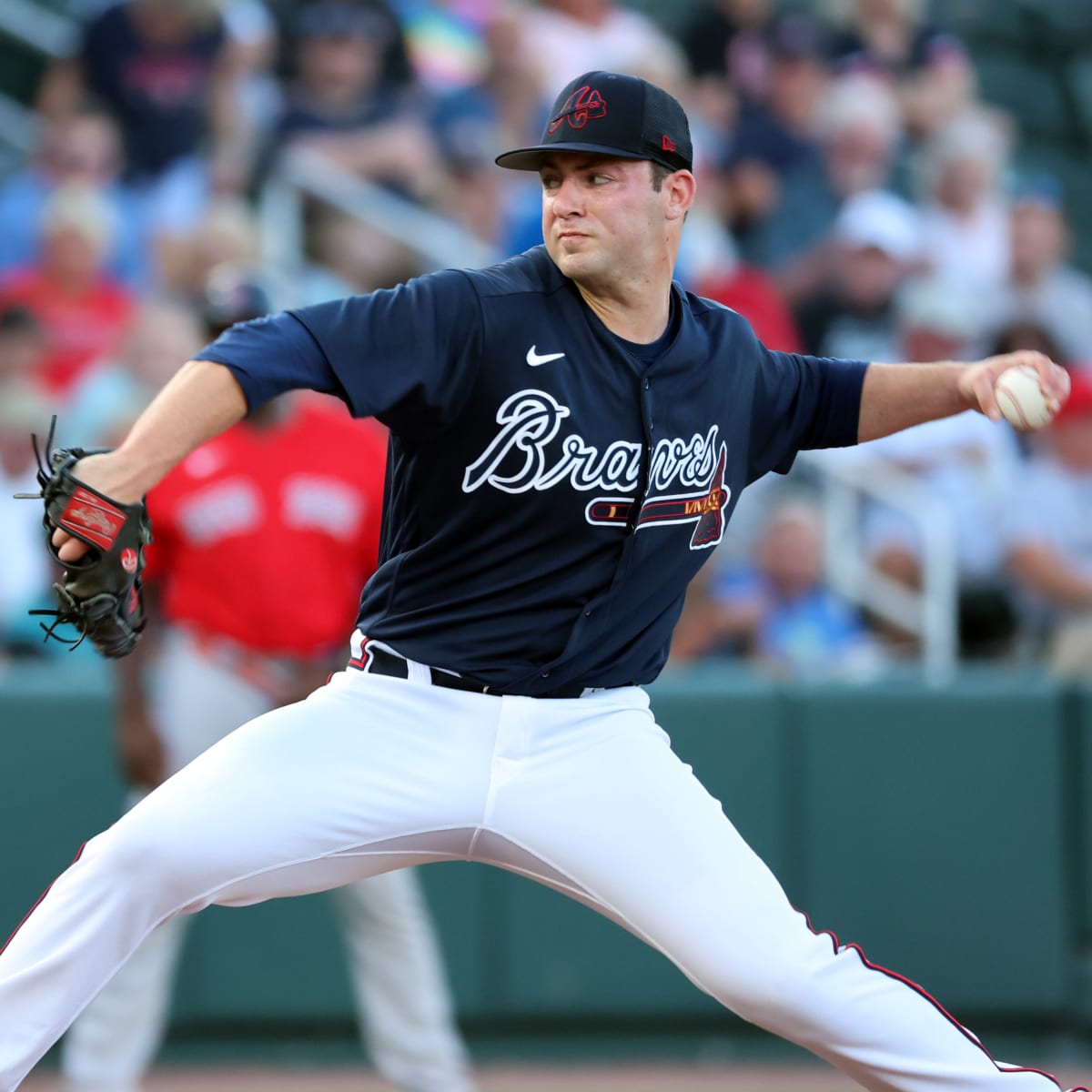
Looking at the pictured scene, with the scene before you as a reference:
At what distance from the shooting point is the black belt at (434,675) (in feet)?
9.89

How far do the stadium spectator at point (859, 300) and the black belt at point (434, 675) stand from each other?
459cm

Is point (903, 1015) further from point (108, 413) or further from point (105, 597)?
point (108, 413)

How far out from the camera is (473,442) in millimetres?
2898

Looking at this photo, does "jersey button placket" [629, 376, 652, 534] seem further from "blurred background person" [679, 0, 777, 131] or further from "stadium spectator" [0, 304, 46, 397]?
"blurred background person" [679, 0, 777, 131]

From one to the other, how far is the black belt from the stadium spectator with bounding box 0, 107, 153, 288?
4821 millimetres

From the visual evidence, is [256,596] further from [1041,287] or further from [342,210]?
[1041,287]

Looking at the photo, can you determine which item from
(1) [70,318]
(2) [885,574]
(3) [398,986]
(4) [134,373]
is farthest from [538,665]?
(1) [70,318]

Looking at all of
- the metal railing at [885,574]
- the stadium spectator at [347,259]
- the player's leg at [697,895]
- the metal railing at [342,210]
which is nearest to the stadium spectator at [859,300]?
the metal railing at [885,574]

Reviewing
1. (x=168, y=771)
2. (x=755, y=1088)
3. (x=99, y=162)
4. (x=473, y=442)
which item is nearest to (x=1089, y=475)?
(x=755, y=1088)

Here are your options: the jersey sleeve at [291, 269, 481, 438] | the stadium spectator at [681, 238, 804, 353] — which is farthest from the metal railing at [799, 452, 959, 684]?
the jersey sleeve at [291, 269, 481, 438]

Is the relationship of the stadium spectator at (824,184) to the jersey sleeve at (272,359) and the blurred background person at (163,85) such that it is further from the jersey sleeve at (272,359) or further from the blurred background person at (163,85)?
the jersey sleeve at (272,359)

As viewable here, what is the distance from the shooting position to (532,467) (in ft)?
9.58

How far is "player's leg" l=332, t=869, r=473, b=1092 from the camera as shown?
427cm

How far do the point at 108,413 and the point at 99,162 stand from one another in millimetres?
1696
